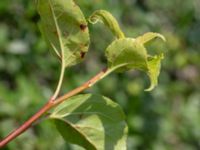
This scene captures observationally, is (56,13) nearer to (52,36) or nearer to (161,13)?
(52,36)

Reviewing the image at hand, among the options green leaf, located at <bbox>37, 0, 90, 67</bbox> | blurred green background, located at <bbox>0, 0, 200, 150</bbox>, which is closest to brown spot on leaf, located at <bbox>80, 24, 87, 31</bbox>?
green leaf, located at <bbox>37, 0, 90, 67</bbox>

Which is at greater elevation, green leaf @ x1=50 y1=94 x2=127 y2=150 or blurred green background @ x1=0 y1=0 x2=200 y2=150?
green leaf @ x1=50 y1=94 x2=127 y2=150

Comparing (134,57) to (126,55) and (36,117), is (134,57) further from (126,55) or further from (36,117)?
(36,117)

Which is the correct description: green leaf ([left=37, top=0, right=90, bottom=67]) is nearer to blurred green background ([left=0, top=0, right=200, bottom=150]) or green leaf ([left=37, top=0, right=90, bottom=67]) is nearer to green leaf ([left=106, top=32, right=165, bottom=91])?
green leaf ([left=106, top=32, right=165, bottom=91])

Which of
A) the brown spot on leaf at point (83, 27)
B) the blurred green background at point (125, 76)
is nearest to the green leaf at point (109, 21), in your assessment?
the brown spot on leaf at point (83, 27)

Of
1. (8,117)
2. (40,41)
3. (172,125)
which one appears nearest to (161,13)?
(172,125)

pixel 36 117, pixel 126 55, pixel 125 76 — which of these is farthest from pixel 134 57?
pixel 125 76

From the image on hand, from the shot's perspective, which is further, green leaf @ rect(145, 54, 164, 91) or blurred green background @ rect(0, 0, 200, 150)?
blurred green background @ rect(0, 0, 200, 150)
